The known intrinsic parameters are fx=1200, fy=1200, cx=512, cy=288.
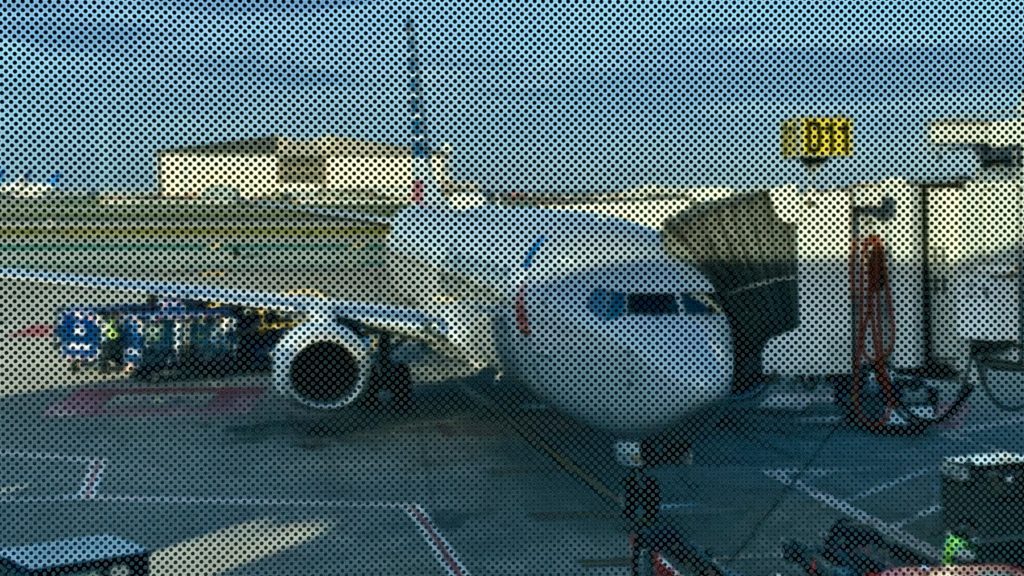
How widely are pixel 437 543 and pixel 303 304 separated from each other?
759 cm

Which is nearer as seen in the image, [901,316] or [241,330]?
[901,316]

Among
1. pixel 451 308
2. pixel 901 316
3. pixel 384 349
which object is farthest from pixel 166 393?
pixel 901 316

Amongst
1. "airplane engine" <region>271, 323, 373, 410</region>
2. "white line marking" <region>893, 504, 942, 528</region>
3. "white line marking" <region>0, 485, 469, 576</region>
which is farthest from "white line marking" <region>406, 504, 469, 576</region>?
"white line marking" <region>893, 504, 942, 528</region>

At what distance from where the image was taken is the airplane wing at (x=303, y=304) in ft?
58.7

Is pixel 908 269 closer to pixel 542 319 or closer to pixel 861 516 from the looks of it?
pixel 861 516

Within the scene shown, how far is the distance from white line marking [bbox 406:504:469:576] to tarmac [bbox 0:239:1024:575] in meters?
0.03

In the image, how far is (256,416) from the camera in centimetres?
1942

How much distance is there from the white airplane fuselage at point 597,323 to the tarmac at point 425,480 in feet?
3.90

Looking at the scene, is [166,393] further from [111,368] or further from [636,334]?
[636,334]

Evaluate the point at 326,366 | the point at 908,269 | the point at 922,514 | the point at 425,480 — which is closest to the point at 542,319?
the point at 425,480

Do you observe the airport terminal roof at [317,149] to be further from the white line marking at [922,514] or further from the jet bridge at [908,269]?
the white line marking at [922,514]

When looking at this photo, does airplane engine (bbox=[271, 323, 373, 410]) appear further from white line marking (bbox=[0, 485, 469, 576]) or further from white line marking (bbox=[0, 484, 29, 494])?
white line marking (bbox=[0, 484, 29, 494])

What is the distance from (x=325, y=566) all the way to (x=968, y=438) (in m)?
10.7

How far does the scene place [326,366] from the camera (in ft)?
60.0
